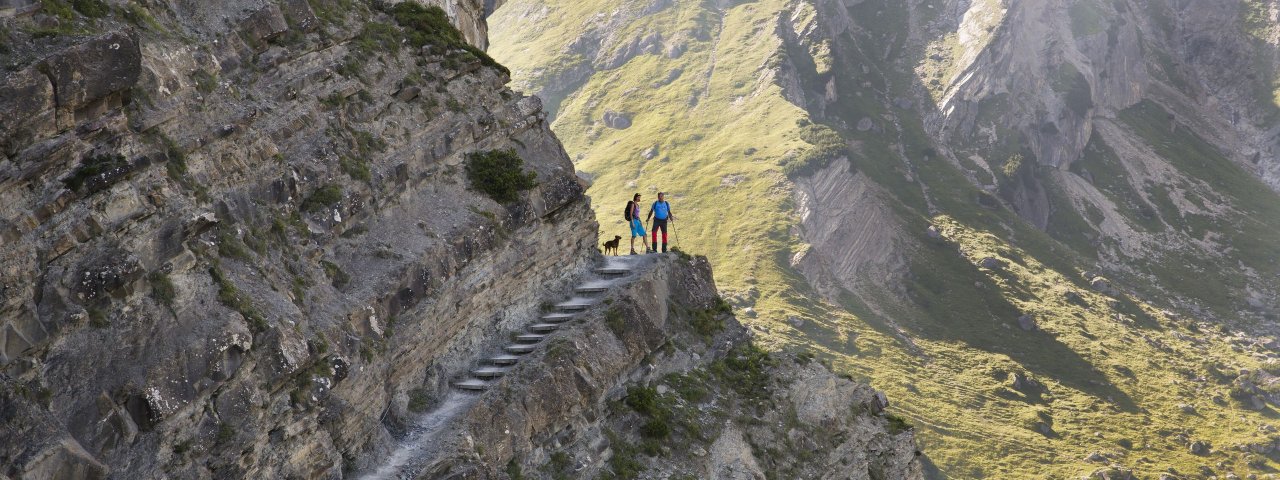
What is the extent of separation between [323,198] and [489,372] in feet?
23.9

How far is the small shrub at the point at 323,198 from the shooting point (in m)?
28.0

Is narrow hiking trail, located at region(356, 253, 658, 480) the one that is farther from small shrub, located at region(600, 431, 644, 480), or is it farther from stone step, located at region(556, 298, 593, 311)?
small shrub, located at region(600, 431, 644, 480)

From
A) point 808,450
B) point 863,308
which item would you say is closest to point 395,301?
point 808,450

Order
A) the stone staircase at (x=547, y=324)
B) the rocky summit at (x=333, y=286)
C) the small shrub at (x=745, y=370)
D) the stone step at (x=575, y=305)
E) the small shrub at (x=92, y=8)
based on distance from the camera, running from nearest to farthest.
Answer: the rocky summit at (x=333, y=286)
the small shrub at (x=92, y=8)
the stone staircase at (x=547, y=324)
the stone step at (x=575, y=305)
the small shrub at (x=745, y=370)

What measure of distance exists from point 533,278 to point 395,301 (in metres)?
6.91

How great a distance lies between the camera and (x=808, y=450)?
3666cm

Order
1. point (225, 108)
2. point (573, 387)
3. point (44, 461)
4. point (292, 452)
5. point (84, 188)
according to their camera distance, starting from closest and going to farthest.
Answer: point (44, 461) < point (84, 188) < point (292, 452) < point (225, 108) < point (573, 387)

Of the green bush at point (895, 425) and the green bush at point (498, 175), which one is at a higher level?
the green bush at point (498, 175)

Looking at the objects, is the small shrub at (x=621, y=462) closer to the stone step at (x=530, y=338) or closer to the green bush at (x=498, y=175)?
the stone step at (x=530, y=338)

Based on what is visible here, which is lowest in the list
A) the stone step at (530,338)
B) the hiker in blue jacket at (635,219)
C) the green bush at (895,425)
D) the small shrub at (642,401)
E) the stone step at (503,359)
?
the green bush at (895,425)

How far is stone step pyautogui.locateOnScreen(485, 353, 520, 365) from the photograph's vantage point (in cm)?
3112

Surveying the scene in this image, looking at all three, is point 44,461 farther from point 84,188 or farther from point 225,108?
point 225,108

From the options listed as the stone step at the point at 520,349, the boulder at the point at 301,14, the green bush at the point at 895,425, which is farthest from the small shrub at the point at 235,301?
the green bush at the point at 895,425

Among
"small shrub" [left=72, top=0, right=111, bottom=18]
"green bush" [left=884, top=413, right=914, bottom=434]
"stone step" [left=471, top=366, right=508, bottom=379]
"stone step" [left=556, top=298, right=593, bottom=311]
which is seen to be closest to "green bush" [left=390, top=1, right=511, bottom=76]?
"stone step" [left=556, top=298, right=593, bottom=311]
